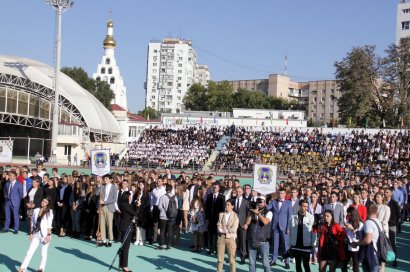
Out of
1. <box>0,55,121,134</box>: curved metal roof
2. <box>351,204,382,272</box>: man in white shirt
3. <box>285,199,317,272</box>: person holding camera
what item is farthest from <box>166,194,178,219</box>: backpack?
<box>0,55,121,134</box>: curved metal roof

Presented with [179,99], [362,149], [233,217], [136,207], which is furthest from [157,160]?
[179,99]

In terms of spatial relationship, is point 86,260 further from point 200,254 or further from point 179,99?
point 179,99

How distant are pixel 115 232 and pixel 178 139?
35449 millimetres

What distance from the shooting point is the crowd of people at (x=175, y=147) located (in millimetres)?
43844

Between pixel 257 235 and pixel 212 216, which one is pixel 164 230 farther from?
pixel 257 235

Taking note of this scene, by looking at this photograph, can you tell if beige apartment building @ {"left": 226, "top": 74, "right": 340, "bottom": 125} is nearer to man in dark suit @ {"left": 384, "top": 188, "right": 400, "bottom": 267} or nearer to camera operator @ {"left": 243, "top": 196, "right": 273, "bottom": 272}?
man in dark suit @ {"left": 384, "top": 188, "right": 400, "bottom": 267}

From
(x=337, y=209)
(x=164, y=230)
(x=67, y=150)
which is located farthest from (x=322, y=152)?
(x=337, y=209)

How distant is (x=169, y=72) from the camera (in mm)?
148125

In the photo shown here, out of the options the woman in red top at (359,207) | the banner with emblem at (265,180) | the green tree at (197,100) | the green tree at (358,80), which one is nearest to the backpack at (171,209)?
the banner with emblem at (265,180)

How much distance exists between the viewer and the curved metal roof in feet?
166

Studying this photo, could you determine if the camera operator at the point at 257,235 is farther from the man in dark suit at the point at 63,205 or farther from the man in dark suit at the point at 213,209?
the man in dark suit at the point at 63,205

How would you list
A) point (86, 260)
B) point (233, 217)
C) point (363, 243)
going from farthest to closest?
point (86, 260)
point (233, 217)
point (363, 243)

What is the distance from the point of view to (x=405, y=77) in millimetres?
52938

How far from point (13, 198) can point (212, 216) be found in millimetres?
5701
